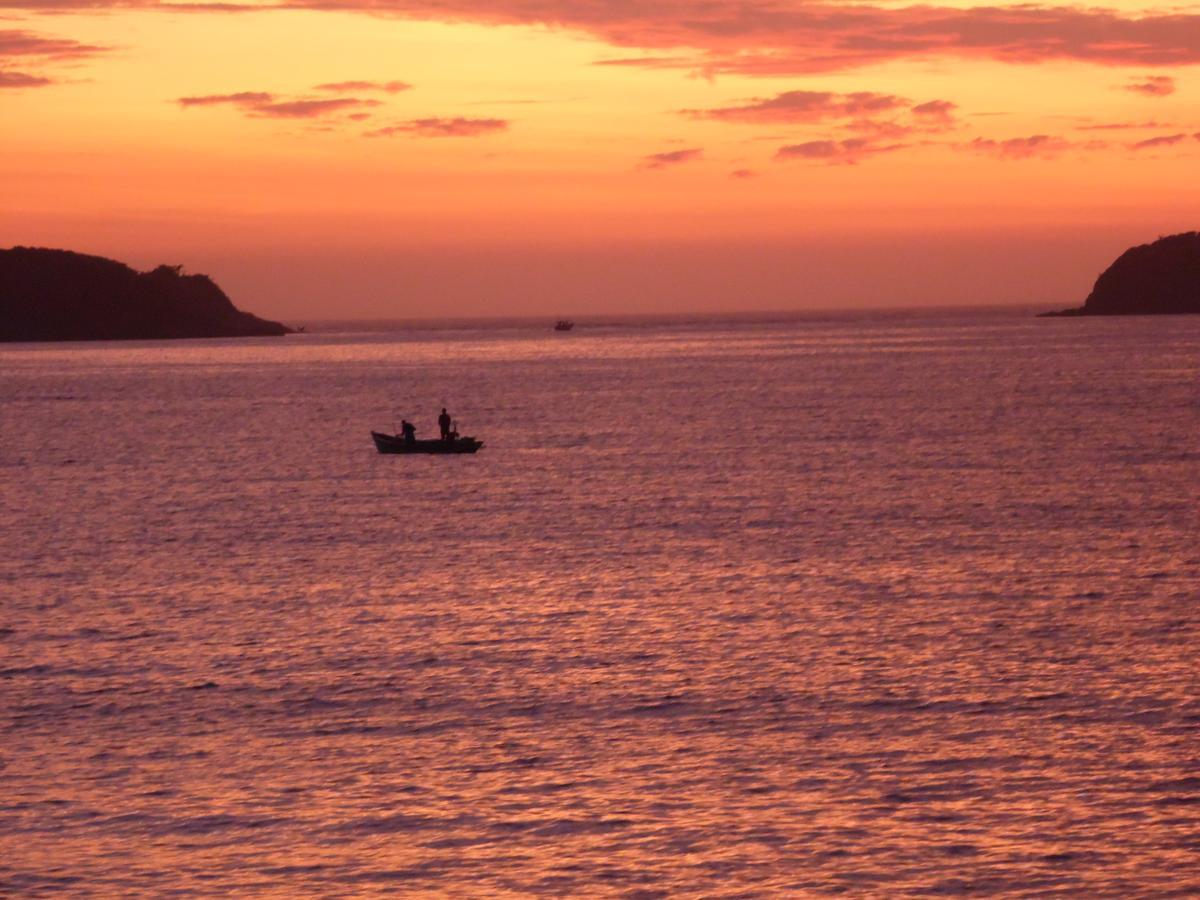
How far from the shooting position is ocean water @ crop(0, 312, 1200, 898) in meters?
19.0

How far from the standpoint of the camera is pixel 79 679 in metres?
28.2

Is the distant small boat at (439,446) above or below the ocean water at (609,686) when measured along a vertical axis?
above

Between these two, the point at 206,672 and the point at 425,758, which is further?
the point at 206,672

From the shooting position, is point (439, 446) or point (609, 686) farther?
point (439, 446)

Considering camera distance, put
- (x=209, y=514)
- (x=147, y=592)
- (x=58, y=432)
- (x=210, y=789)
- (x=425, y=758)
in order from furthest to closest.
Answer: (x=58, y=432), (x=209, y=514), (x=147, y=592), (x=425, y=758), (x=210, y=789)

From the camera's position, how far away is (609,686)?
27312 mm

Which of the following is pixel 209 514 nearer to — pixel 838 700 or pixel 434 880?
pixel 838 700

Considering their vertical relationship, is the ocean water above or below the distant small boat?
below

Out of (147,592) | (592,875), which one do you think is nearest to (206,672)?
(147,592)

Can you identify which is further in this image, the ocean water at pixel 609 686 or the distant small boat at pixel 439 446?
the distant small boat at pixel 439 446

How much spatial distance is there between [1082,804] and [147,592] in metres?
23.6

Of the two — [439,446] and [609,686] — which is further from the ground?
[439,446]

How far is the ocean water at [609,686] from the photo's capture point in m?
19.0

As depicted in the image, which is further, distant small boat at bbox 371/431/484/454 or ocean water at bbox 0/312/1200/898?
distant small boat at bbox 371/431/484/454
